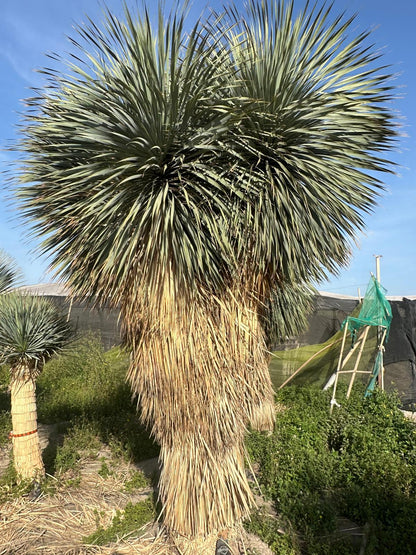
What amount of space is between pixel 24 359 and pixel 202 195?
3478 mm

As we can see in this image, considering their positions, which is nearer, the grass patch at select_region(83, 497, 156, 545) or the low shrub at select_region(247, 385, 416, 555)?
the low shrub at select_region(247, 385, 416, 555)

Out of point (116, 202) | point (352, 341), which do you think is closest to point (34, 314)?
point (116, 202)

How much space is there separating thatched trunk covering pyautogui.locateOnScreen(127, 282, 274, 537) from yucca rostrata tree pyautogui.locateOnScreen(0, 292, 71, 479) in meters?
2.05

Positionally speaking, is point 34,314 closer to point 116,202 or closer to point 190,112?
point 116,202

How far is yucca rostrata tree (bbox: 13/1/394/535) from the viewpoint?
3.25 meters

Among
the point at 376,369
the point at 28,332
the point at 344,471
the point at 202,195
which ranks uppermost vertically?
the point at 202,195

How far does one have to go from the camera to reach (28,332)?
5367 millimetres

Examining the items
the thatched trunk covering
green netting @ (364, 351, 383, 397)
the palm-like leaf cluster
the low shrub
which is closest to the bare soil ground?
the thatched trunk covering

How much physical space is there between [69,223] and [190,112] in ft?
4.75

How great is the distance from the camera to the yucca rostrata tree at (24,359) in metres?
5.30

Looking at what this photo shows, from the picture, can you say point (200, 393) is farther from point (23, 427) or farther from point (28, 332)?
point (23, 427)

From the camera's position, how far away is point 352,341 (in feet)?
27.3

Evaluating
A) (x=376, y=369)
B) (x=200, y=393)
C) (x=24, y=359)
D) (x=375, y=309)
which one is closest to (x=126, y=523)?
(x=200, y=393)

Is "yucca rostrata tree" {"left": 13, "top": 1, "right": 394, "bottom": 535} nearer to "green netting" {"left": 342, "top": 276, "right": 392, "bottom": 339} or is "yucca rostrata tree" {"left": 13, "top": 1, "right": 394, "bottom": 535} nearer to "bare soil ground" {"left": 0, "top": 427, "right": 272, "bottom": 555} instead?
"bare soil ground" {"left": 0, "top": 427, "right": 272, "bottom": 555}
